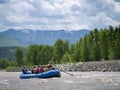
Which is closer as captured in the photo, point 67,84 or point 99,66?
point 67,84

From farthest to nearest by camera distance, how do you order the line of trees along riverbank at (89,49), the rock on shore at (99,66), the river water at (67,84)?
the line of trees along riverbank at (89,49) → the rock on shore at (99,66) → the river water at (67,84)

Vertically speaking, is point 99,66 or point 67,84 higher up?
point 67,84

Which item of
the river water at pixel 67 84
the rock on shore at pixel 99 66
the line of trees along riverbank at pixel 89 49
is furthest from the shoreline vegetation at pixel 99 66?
the river water at pixel 67 84

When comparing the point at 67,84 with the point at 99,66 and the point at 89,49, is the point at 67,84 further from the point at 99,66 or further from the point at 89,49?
the point at 89,49

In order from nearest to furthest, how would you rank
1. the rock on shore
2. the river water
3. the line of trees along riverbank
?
1. the river water
2. the rock on shore
3. the line of trees along riverbank

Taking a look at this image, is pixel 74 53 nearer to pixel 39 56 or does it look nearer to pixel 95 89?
pixel 39 56

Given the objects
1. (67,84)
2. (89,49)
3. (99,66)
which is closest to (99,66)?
(99,66)

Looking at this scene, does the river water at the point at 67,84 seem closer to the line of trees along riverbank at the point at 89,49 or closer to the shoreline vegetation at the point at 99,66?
the shoreline vegetation at the point at 99,66

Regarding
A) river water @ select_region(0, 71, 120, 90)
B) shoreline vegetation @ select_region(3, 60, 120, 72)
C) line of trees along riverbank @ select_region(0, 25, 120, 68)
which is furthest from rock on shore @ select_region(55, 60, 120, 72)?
river water @ select_region(0, 71, 120, 90)

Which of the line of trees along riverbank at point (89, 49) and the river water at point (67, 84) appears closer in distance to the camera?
the river water at point (67, 84)

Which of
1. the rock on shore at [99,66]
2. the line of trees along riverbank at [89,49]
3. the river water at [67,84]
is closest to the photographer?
the river water at [67,84]

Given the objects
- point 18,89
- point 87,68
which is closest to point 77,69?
point 87,68

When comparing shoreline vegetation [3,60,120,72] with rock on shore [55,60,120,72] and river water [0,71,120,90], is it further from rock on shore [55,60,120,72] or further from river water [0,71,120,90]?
river water [0,71,120,90]

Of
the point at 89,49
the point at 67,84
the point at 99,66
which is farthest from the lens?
the point at 89,49
